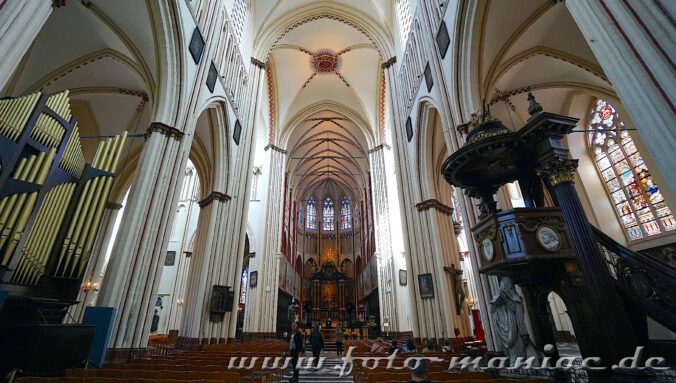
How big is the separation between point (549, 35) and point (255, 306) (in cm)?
1596

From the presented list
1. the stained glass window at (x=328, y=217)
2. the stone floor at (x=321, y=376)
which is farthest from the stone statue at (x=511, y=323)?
the stained glass window at (x=328, y=217)

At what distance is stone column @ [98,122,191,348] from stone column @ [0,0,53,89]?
3128mm

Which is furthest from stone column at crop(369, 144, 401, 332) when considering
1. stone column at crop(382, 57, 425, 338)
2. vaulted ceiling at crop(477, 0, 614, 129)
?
vaulted ceiling at crop(477, 0, 614, 129)

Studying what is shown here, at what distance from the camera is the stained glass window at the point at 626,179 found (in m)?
9.30

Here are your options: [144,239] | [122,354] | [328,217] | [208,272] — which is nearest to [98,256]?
[208,272]

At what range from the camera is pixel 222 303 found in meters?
9.70

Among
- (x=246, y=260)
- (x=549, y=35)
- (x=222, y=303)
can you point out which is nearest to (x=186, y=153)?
(x=222, y=303)

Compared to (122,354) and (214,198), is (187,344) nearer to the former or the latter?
(122,354)

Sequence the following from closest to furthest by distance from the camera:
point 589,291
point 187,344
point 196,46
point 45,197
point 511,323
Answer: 1. point 589,291
2. point 511,323
3. point 45,197
4. point 196,46
5. point 187,344

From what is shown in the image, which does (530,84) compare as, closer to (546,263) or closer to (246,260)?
(546,263)

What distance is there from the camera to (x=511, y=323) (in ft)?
13.7

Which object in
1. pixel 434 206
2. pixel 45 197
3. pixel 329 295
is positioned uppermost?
pixel 434 206

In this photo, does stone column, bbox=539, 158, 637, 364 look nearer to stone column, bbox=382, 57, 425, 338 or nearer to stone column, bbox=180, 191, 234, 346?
stone column, bbox=382, 57, 425, 338

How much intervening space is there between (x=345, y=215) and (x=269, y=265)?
798 inches
